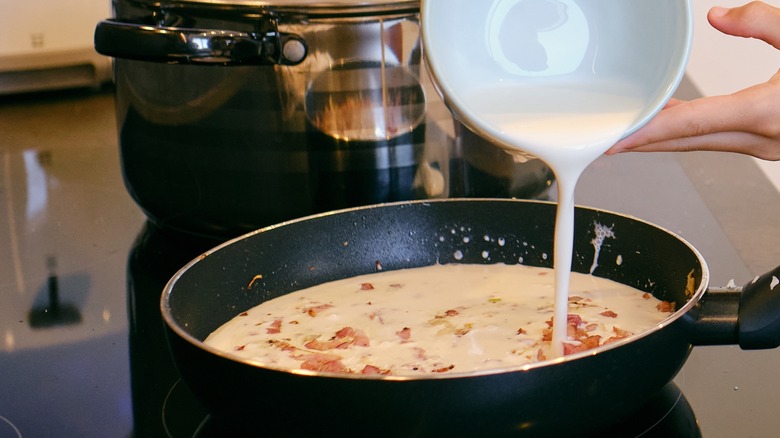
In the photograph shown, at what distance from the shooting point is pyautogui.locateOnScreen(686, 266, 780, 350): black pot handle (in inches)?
28.6

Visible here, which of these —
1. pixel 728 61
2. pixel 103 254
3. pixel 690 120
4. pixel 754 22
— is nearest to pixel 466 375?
pixel 690 120

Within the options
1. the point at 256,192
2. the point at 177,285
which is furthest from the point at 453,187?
the point at 177,285

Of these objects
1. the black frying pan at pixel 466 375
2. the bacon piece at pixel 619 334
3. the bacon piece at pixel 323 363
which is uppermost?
the black frying pan at pixel 466 375

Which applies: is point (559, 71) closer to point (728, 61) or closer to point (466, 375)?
point (466, 375)

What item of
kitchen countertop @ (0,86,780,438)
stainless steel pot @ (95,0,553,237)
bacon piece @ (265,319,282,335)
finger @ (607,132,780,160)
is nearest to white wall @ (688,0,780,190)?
kitchen countertop @ (0,86,780,438)

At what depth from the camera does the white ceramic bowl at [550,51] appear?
828 millimetres

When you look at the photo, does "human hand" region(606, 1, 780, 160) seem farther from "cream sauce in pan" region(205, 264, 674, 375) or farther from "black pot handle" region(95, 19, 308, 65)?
"black pot handle" region(95, 19, 308, 65)

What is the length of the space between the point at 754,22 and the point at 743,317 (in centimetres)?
28

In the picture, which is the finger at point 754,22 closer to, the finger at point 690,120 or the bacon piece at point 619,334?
the finger at point 690,120

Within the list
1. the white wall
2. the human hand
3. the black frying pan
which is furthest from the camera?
the white wall

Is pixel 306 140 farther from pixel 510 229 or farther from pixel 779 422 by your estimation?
pixel 779 422

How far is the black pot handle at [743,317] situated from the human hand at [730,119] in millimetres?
149

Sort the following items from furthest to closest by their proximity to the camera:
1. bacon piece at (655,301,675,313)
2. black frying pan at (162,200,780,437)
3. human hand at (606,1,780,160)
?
bacon piece at (655,301,675,313) → human hand at (606,1,780,160) → black frying pan at (162,200,780,437)

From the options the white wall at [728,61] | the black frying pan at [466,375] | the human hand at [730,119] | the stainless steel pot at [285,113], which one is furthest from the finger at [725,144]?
the white wall at [728,61]
